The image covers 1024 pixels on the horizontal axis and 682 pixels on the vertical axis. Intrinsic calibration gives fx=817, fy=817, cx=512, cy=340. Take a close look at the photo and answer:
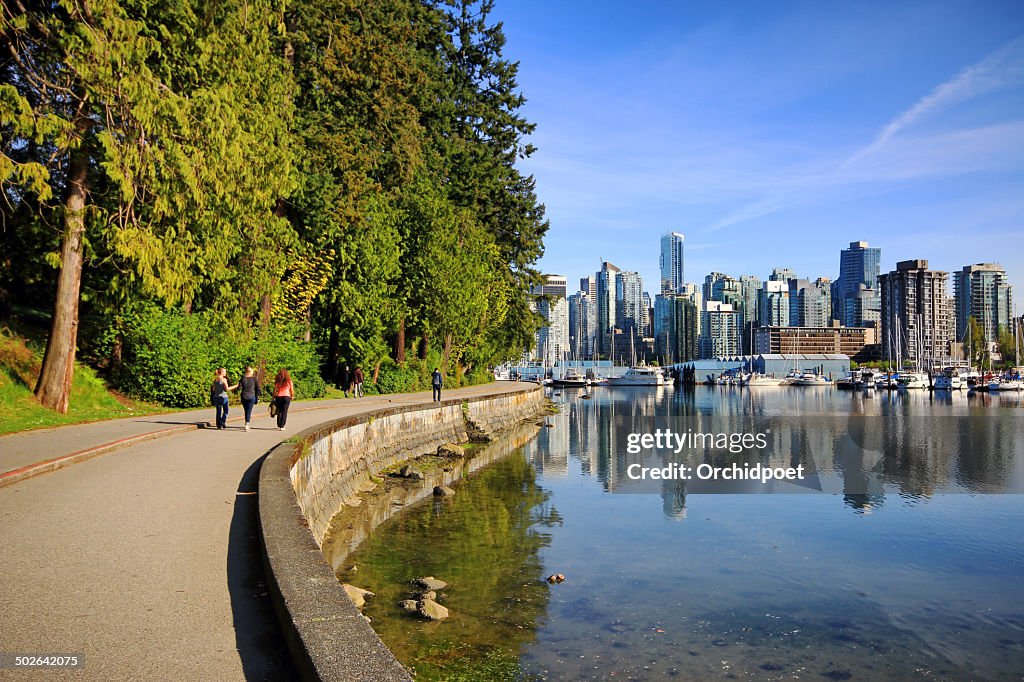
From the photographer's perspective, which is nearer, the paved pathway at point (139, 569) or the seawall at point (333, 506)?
the seawall at point (333, 506)

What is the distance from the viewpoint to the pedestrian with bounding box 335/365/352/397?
43334 millimetres

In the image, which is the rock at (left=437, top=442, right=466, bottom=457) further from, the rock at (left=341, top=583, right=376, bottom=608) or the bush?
the rock at (left=341, top=583, right=376, bottom=608)

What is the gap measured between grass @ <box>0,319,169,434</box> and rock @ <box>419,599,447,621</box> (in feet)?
41.2

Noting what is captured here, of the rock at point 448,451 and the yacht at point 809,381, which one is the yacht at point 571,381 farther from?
the rock at point 448,451

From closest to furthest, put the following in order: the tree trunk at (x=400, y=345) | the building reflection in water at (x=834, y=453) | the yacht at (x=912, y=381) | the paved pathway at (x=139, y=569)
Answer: the paved pathway at (x=139, y=569) → the building reflection in water at (x=834, y=453) → the tree trunk at (x=400, y=345) → the yacht at (x=912, y=381)

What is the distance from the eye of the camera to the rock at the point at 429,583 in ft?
43.7

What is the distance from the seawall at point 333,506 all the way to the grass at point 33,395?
7455 mm

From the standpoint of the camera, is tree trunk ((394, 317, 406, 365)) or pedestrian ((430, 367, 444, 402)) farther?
tree trunk ((394, 317, 406, 365))

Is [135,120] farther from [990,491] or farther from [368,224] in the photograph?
[990,491]

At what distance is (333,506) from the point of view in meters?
18.3

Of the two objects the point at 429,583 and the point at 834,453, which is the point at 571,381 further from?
the point at 429,583

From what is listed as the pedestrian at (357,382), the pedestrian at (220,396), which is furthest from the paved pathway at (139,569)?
the pedestrian at (357,382)

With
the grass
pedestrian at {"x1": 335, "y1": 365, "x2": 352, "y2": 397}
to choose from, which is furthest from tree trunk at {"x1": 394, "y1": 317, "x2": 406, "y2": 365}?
the grass

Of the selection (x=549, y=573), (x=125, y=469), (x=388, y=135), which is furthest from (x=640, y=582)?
(x=388, y=135)
